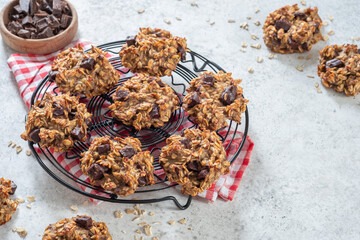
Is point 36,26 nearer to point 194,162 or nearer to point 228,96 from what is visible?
point 228,96

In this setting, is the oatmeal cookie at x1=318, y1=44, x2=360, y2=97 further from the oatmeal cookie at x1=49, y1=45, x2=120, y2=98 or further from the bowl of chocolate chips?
the bowl of chocolate chips

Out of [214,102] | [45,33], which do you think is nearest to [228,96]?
[214,102]

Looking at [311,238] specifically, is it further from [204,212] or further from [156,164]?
[156,164]

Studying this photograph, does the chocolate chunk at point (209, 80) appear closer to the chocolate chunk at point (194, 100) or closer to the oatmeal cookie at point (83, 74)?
the chocolate chunk at point (194, 100)

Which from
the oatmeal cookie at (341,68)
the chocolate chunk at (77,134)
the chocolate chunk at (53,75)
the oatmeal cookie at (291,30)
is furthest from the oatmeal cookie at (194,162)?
the oatmeal cookie at (291,30)

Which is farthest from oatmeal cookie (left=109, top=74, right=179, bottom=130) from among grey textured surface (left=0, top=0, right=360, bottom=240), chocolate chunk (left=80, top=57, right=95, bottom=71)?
grey textured surface (left=0, top=0, right=360, bottom=240)

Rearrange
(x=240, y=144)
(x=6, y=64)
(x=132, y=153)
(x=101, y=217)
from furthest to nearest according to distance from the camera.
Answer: (x=6, y=64), (x=240, y=144), (x=101, y=217), (x=132, y=153)

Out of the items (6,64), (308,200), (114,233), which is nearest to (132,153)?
(114,233)
